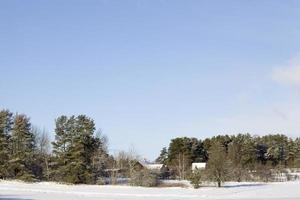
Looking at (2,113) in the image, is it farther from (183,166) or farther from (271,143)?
(271,143)

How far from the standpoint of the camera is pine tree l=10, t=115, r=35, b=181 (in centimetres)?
6619

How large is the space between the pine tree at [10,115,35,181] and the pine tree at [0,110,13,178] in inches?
32.5

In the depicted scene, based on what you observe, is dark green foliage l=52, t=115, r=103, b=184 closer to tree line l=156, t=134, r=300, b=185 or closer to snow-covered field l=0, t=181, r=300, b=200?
snow-covered field l=0, t=181, r=300, b=200

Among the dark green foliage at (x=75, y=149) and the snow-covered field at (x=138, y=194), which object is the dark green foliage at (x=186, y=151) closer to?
the dark green foliage at (x=75, y=149)

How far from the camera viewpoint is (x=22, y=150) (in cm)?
6819

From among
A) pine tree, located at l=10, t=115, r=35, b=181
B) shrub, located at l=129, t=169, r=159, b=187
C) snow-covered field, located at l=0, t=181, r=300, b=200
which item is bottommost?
snow-covered field, located at l=0, t=181, r=300, b=200

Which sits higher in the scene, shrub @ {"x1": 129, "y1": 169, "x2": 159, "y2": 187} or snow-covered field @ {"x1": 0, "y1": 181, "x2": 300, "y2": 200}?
shrub @ {"x1": 129, "y1": 169, "x2": 159, "y2": 187}

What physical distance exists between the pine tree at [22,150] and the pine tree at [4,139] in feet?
2.70

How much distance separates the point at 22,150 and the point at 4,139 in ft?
10.4

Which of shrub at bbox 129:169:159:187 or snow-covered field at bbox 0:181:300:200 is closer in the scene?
snow-covered field at bbox 0:181:300:200

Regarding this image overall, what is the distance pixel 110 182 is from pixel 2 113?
59.2ft

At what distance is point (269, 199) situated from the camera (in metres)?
37.1

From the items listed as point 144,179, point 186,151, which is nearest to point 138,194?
point 144,179

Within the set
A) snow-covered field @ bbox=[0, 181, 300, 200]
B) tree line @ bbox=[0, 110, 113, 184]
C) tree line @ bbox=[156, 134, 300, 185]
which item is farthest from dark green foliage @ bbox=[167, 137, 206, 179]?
snow-covered field @ bbox=[0, 181, 300, 200]
